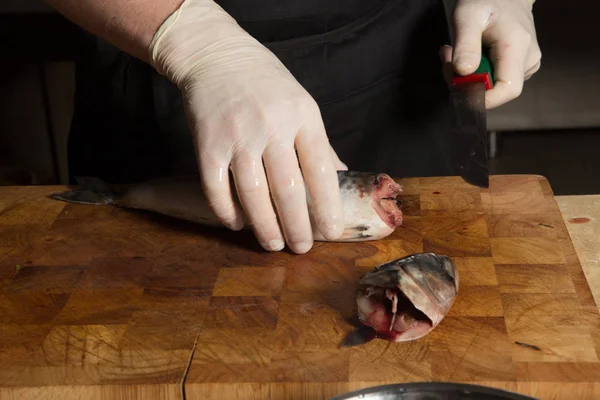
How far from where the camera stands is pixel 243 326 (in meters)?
1.58

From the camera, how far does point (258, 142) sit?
69.2 inches

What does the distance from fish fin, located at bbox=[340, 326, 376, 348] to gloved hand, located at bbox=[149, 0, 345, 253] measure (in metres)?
0.34

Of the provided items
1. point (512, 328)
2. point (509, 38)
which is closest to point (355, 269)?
point (512, 328)

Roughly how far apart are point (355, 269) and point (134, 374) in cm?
54

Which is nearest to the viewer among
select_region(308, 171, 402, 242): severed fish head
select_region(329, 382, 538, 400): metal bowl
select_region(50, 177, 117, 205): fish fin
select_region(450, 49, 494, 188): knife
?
select_region(329, 382, 538, 400): metal bowl

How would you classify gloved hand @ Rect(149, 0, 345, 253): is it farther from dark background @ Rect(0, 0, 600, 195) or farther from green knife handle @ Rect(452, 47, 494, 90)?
dark background @ Rect(0, 0, 600, 195)

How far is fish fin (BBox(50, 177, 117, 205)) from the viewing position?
2.14 m

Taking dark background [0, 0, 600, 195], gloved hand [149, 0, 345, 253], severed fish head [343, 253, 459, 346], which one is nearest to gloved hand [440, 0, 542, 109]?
gloved hand [149, 0, 345, 253]

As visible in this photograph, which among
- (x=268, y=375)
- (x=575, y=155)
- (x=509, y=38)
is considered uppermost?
(x=509, y=38)

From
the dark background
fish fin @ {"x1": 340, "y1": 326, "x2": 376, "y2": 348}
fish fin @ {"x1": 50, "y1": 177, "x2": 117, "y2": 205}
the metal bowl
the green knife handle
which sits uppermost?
the metal bowl

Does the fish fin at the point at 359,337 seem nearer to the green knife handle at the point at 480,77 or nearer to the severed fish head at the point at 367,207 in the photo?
the severed fish head at the point at 367,207

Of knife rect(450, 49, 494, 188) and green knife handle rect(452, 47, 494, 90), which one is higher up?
green knife handle rect(452, 47, 494, 90)

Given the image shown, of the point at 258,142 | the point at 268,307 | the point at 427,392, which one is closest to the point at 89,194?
the point at 258,142

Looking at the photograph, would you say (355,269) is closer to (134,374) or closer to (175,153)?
(134,374)
